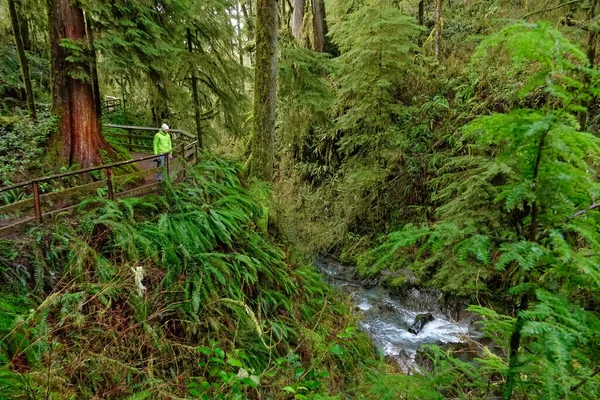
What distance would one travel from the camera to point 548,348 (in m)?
1.55

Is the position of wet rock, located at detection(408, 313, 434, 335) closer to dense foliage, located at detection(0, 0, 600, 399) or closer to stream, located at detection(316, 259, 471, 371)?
stream, located at detection(316, 259, 471, 371)

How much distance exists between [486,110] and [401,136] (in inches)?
119

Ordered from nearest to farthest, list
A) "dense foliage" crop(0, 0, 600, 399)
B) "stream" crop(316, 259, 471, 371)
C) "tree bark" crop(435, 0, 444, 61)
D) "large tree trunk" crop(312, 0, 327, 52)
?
"dense foliage" crop(0, 0, 600, 399)
"stream" crop(316, 259, 471, 371)
"tree bark" crop(435, 0, 444, 61)
"large tree trunk" crop(312, 0, 327, 52)

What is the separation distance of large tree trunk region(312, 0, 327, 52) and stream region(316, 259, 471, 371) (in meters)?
12.9

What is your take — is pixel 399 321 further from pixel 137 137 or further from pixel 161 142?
pixel 137 137

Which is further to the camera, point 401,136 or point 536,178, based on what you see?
point 401,136

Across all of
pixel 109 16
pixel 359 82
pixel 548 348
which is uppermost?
pixel 109 16

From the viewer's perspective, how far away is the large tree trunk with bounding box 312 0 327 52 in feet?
60.0

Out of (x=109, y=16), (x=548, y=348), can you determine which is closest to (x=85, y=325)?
(x=548, y=348)

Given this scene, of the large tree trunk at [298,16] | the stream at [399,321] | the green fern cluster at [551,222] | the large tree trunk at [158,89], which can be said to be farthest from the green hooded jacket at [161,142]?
the large tree trunk at [298,16]

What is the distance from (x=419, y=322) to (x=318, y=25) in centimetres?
1585

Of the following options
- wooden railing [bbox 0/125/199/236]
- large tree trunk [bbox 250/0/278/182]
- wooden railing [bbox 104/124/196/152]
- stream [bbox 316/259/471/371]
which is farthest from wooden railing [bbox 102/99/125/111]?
stream [bbox 316/259/471/371]

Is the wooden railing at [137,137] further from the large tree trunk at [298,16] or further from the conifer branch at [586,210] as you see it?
the conifer branch at [586,210]

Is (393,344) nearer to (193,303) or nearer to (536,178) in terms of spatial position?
(193,303)
